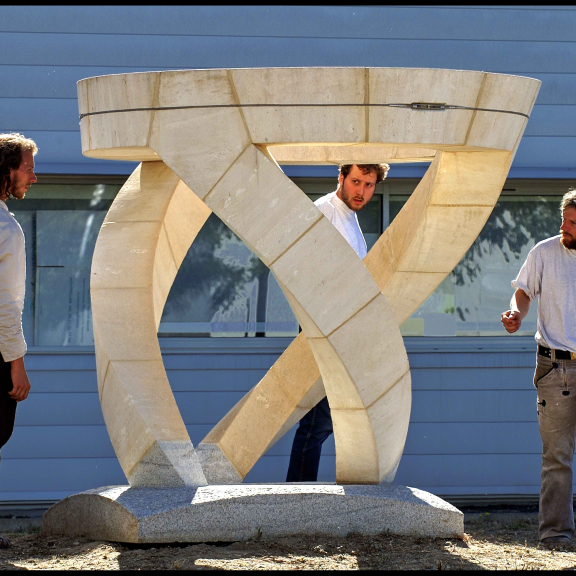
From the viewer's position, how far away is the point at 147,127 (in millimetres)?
4672

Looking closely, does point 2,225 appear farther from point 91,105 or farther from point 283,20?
point 283,20

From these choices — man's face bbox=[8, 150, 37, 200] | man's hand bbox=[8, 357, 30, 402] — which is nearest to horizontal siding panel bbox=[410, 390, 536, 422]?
man's hand bbox=[8, 357, 30, 402]

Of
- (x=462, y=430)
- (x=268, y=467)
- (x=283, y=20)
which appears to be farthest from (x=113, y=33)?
(x=462, y=430)

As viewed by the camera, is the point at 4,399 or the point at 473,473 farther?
the point at 473,473

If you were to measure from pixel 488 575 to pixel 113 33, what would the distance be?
17.3ft

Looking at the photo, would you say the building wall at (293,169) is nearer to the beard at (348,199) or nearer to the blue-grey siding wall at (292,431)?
the blue-grey siding wall at (292,431)

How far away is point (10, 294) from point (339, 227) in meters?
2.01

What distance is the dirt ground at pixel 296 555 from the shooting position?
4.19 meters

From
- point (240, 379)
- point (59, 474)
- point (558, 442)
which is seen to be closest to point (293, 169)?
point (240, 379)

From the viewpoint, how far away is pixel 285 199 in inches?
183

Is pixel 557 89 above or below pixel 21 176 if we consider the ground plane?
above

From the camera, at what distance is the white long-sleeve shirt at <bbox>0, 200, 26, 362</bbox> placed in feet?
14.6

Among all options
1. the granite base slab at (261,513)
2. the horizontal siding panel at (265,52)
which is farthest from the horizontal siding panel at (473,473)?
the horizontal siding panel at (265,52)

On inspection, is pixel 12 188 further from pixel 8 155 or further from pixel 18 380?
pixel 18 380
